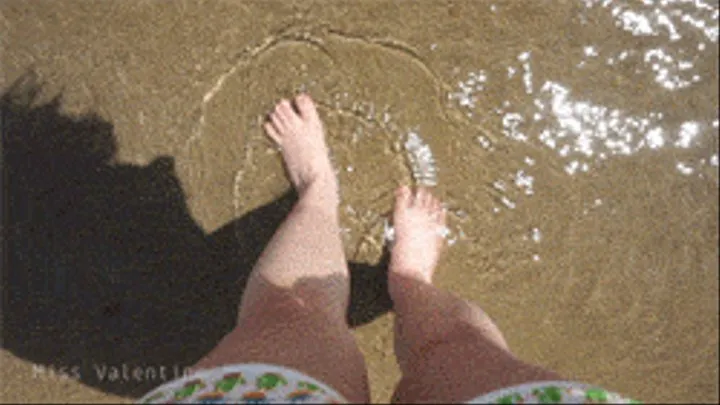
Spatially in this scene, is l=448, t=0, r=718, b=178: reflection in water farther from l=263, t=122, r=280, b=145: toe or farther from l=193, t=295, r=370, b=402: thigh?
l=193, t=295, r=370, b=402: thigh

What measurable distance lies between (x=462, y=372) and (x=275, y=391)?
1.39 ft

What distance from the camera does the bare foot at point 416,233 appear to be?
6.11ft

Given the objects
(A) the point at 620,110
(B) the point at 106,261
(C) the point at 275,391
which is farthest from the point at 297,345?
(A) the point at 620,110

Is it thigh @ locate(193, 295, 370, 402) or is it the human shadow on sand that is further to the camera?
the human shadow on sand

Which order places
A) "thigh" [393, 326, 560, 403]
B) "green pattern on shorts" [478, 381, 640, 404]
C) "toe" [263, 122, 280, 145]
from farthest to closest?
1. "toe" [263, 122, 280, 145]
2. "thigh" [393, 326, 560, 403]
3. "green pattern on shorts" [478, 381, 640, 404]

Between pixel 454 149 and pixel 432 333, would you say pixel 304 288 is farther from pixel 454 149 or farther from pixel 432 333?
pixel 454 149

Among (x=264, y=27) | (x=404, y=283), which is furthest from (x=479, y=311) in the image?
(x=264, y=27)

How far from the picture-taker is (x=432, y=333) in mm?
1580

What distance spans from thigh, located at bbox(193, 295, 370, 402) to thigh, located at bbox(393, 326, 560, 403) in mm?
127

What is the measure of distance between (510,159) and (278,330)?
3.01 ft

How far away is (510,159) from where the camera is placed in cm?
188

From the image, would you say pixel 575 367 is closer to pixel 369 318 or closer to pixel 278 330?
pixel 369 318

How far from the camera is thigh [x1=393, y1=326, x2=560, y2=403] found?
1262mm

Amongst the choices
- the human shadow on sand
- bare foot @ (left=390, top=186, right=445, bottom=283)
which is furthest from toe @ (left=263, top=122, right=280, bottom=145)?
bare foot @ (left=390, top=186, right=445, bottom=283)
